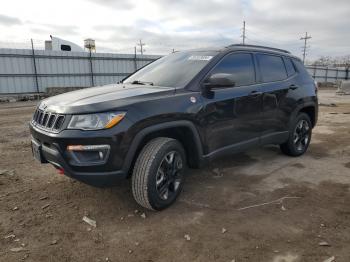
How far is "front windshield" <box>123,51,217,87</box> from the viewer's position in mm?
3689

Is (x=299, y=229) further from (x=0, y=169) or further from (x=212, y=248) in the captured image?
(x=0, y=169)

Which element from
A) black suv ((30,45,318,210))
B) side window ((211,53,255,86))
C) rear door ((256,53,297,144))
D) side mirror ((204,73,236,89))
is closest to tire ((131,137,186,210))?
black suv ((30,45,318,210))

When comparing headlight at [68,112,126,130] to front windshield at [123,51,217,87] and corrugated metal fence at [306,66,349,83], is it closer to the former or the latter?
front windshield at [123,51,217,87]

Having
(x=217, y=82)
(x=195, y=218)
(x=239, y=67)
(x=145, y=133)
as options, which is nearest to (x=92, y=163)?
(x=145, y=133)

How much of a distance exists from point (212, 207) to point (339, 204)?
1465mm

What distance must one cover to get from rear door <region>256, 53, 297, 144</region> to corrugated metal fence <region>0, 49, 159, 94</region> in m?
17.2

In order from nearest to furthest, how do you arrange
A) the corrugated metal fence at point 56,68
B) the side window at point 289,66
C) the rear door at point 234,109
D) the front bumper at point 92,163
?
the front bumper at point 92,163
the rear door at point 234,109
the side window at point 289,66
the corrugated metal fence at point 56,68

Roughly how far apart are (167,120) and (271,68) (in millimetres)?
2371

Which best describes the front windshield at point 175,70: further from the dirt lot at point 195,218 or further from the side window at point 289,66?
the side window at point 289,66

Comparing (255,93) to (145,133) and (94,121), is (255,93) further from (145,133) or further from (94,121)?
(94,121)

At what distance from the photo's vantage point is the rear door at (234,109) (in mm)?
3643

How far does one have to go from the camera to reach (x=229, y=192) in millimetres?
3844

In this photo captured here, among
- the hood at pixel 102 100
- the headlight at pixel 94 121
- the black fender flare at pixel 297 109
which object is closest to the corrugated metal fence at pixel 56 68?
the hood at pixel 102 100

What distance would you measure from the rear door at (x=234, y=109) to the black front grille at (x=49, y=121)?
5.05 feet
